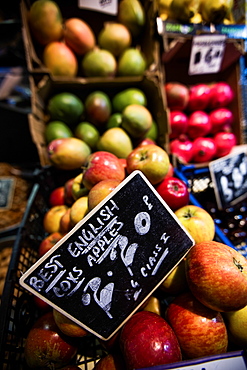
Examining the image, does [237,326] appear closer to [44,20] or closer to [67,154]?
[67,154]

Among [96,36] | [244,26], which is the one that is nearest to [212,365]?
[244,26]

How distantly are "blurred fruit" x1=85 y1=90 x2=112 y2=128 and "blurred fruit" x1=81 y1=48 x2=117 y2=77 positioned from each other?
171 mm

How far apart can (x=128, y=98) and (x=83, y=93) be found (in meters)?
0.39

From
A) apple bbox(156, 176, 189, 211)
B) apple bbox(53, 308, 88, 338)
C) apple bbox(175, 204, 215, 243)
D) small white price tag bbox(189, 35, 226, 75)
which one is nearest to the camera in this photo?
apple bbox(53, 308, 88, 338)

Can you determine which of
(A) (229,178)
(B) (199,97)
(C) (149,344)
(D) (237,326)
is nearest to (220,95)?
(B) (199,97)

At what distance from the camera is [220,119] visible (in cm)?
188

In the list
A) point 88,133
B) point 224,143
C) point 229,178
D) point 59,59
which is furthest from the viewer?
point 224,143

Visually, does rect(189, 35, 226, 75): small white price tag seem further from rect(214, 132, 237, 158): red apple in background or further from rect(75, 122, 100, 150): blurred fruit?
rect(75, 122, 100, 150): blurred fruit

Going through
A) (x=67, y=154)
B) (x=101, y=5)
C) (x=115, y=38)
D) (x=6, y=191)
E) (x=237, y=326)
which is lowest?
(x=6, y=191)

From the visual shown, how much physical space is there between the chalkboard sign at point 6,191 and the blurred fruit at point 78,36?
129 cm

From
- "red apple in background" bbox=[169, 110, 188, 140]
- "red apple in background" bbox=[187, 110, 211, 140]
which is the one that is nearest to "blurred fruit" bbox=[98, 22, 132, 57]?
"red apple in background" bbox=[169, 110, 188, 140]

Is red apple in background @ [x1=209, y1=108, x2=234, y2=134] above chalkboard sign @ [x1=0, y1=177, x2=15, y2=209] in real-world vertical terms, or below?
above

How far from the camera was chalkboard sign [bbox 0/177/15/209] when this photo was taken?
200 centimetres

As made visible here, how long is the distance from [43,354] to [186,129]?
1.74 m
